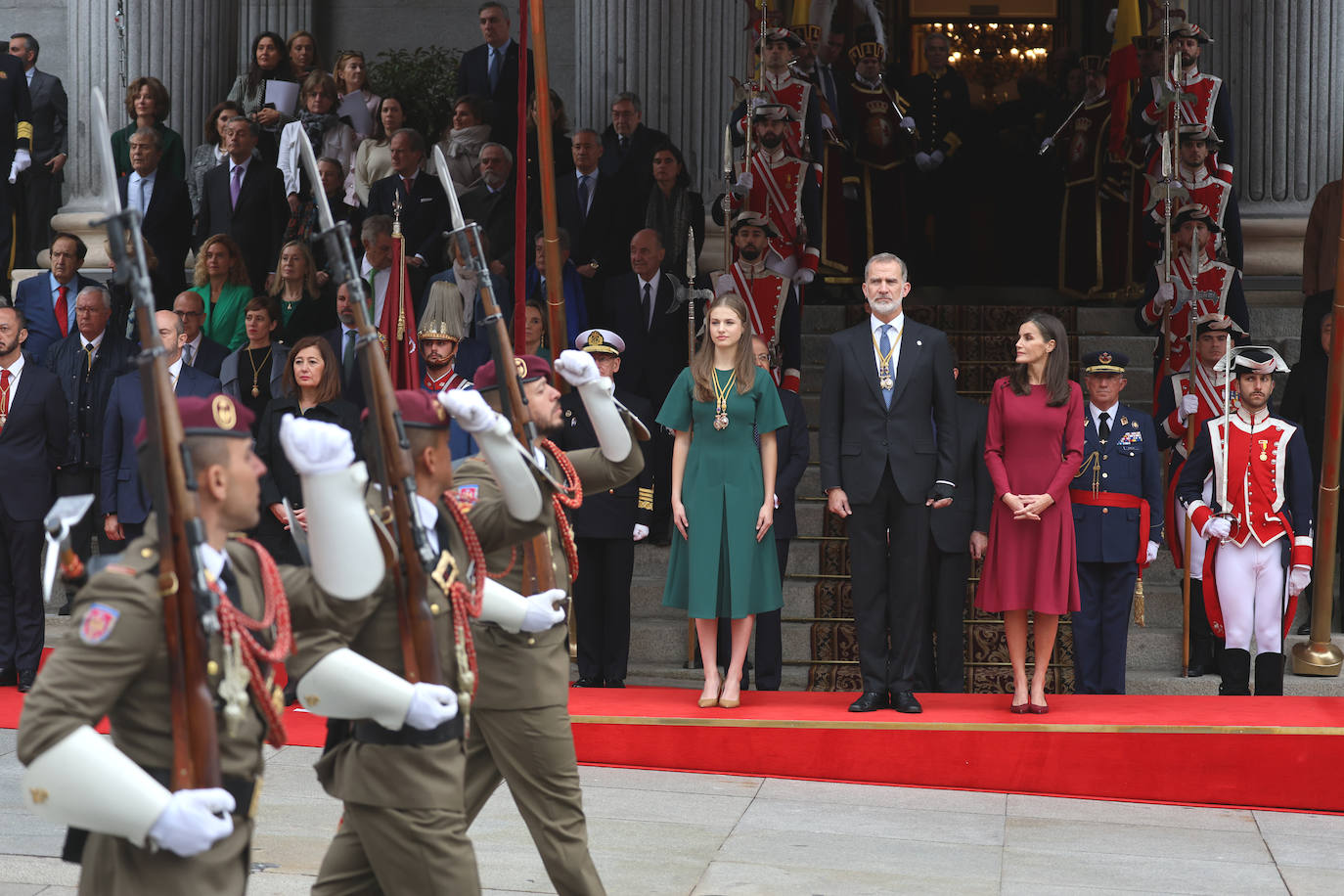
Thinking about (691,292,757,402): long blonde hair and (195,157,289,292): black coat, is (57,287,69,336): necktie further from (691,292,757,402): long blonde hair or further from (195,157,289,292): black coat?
(691,292,757,402): long blonde hair

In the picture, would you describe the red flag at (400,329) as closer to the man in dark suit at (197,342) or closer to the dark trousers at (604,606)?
the man in dark suit at (197,342)

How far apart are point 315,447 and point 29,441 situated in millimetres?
5276

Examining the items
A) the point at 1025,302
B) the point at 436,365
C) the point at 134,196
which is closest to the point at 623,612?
the point at 436,365

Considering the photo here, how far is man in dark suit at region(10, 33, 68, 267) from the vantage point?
10.7m

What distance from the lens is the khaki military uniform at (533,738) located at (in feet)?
13.1

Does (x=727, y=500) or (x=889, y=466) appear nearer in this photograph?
(x=889, y=466)

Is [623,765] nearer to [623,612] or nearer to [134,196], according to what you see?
[623,612]

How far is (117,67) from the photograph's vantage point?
1093 centimetres

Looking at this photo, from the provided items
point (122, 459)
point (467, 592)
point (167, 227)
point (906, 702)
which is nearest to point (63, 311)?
point (167, 227)

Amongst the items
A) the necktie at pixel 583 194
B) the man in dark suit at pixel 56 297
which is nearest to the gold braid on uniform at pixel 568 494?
the necktie at pixel 583 194

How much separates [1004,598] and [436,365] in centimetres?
282

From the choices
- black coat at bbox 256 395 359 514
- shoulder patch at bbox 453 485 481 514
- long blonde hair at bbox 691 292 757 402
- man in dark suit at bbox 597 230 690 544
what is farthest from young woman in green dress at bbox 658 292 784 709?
shoulder patch at bbox 453 485 481 514

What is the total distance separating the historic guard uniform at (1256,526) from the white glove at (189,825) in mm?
5353

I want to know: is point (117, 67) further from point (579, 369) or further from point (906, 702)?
point (579, 369)
